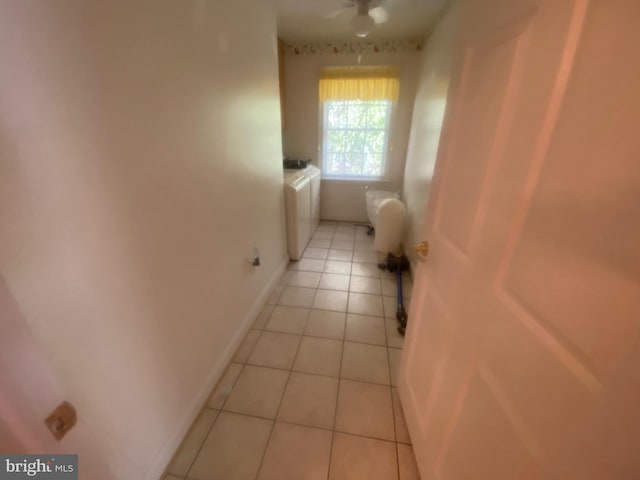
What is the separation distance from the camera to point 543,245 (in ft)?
1.73

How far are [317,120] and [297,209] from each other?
166 cm

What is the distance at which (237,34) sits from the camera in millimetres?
1499

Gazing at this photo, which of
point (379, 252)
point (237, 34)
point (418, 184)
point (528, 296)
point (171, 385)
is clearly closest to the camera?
point (528, 296)

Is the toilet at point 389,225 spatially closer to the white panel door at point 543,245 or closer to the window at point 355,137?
the window at point 355,137

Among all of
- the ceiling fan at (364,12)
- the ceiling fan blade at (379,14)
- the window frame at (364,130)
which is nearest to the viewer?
the ceiling fan at (364,12)

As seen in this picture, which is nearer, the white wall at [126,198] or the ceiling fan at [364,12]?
the white wall at [126,198]

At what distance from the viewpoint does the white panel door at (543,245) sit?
39 centimetres

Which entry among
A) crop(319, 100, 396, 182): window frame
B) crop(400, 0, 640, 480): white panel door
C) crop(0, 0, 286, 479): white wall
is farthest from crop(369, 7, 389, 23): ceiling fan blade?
crop(400, 0, 640, 480): white panel door

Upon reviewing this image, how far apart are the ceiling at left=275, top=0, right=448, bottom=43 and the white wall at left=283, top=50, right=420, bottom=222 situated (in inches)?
9.3

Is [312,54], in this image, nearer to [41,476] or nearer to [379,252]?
[379,252]

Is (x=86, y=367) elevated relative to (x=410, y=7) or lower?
lower

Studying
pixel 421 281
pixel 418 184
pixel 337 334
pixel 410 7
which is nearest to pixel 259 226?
pixel 337 334

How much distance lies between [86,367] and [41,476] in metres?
0.47

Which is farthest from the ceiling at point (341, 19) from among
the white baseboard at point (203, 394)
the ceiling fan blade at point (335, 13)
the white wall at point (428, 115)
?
the white baseboard at point (203, 394)
